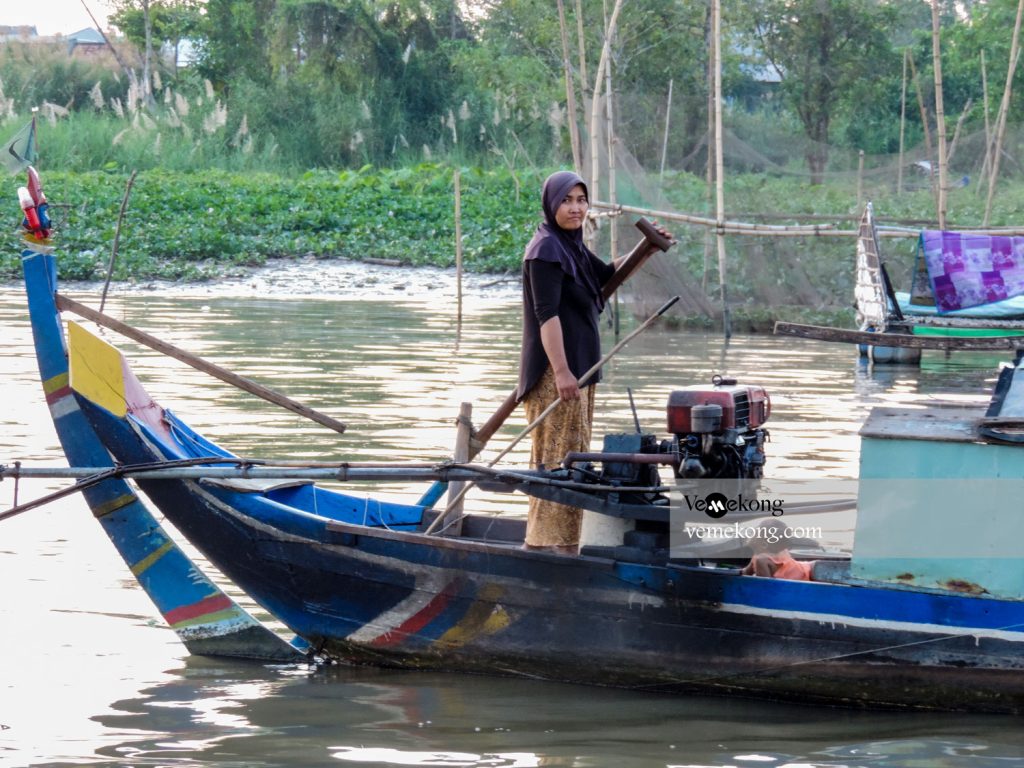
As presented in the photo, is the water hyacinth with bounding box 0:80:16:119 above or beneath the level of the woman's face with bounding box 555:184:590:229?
above

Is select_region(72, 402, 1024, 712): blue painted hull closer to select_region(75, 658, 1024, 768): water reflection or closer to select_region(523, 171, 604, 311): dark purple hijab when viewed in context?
select_region(75, 658, 1024, 768): water reflection

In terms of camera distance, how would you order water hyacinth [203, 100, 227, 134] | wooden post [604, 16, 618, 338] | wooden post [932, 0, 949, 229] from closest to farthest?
wooden post [932, 0, 949, 229], wooden post [604, 16, 618, 338], water hyacinth [203, 100, 227, 134]

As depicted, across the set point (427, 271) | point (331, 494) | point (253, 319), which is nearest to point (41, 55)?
point (427, 271)

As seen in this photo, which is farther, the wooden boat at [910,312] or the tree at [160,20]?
the tree at [160,20]

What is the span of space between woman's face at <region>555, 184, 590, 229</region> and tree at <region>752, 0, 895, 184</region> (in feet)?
64.6

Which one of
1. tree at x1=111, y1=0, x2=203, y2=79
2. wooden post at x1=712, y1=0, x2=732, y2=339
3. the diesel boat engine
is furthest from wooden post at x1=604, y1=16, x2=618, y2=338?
tree at x1=111, y1=0, x2=203, y2=79

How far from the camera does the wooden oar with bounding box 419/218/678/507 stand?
432 centimetres

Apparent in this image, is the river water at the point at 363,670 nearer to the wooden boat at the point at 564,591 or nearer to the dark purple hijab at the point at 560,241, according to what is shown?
the wooden boat at the point at 564,591

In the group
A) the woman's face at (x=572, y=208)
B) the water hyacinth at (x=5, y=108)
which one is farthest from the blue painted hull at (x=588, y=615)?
the water hyacinth at (x=5, y=108)

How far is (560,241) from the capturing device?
430cm

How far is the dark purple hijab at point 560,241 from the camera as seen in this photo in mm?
4242

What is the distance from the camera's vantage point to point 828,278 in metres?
12.7

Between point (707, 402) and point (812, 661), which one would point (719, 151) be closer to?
point (707, 402)

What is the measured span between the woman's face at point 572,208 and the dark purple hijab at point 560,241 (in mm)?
11
